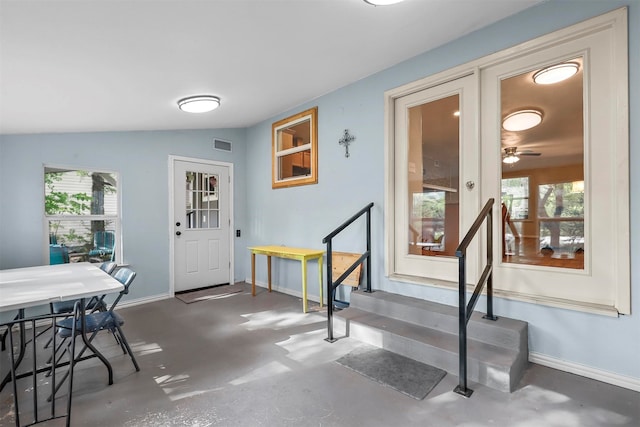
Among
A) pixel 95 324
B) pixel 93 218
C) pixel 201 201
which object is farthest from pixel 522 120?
pixel 93 218

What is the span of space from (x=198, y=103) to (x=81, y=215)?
81.5 inches

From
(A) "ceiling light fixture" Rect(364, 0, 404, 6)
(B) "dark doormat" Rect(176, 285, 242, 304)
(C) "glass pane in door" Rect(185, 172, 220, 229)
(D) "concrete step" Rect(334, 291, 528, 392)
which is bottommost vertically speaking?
(B) "dark doormat" Rect(176, 285, 242, 304)

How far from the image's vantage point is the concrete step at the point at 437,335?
2.07 meters

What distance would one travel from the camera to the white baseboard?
197 centimetres

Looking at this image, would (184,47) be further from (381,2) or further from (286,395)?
(286,395)

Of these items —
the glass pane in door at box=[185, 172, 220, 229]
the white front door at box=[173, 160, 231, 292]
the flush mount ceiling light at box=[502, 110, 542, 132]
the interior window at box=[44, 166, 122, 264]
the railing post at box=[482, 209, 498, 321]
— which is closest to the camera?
the railing post at box=[482, 209, 498, 321]

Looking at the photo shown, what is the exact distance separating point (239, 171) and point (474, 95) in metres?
3.75

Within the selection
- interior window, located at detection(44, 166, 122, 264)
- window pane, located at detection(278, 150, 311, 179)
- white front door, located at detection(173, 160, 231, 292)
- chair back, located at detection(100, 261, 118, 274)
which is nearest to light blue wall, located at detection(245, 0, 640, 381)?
window pane, located at detection(278, 150, 311, 179)

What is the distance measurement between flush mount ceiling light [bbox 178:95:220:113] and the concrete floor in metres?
2.40

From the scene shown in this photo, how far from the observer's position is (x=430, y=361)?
2.33m

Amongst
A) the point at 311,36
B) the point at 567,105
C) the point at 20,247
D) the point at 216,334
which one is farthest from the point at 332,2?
the point at 20,247

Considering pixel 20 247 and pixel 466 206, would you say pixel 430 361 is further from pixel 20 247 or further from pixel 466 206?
pixel 20 247

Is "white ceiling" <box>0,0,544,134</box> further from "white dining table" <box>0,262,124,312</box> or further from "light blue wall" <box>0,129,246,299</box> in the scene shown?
"white dining table" <box>0,262,124,312</box>

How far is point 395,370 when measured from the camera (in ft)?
7.48
